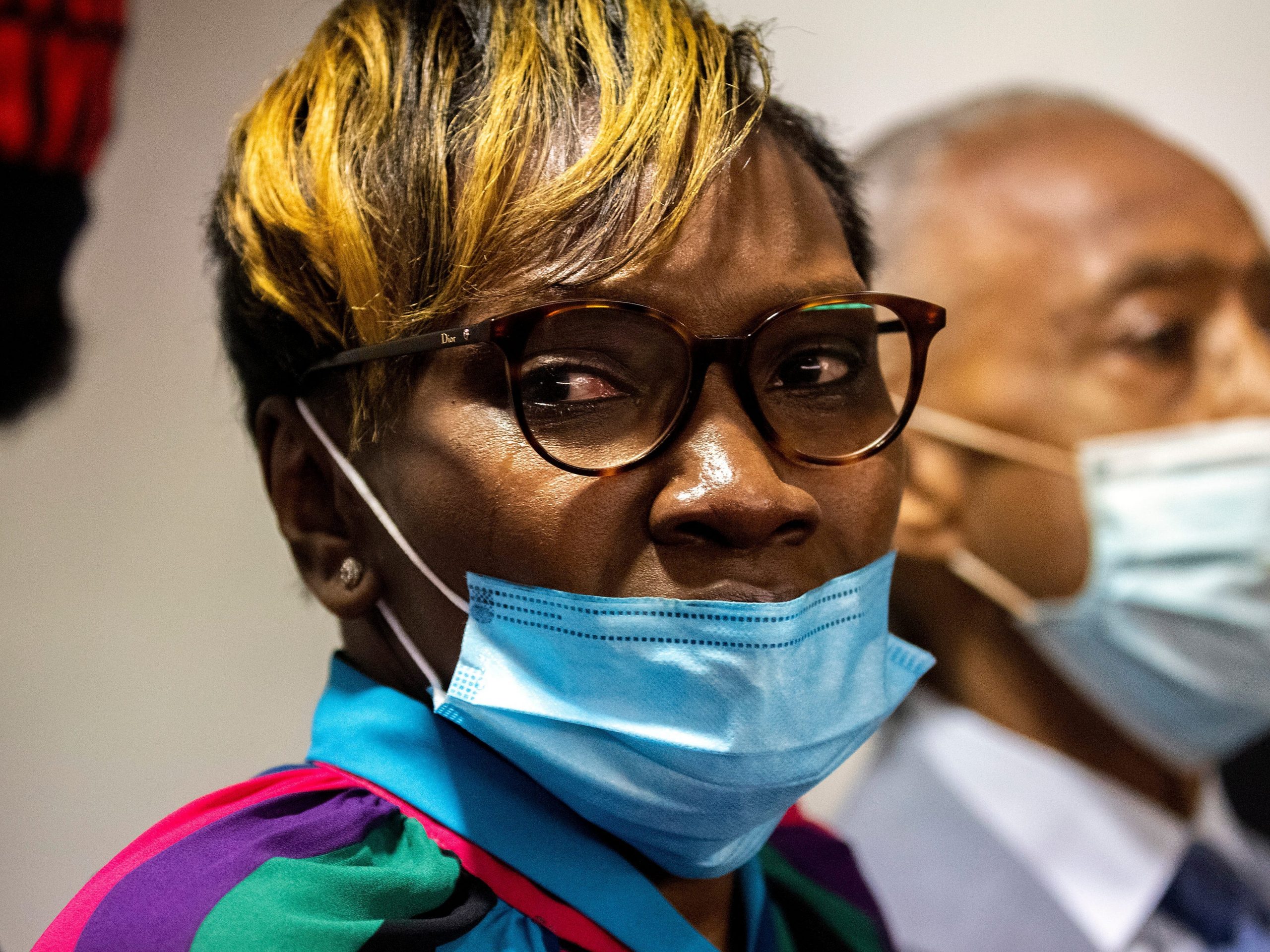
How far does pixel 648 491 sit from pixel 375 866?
1.12ft

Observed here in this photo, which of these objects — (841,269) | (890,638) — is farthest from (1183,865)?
(841,269)

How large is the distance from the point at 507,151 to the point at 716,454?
28 cm

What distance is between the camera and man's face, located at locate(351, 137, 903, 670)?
0.85 m

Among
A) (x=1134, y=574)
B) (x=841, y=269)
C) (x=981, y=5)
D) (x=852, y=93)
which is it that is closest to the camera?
(x=841, y=269)

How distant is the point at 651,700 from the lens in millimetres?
862

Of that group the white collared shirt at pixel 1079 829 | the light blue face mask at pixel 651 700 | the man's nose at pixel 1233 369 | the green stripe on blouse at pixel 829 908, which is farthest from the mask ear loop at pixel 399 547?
the man's nose at pixel 1233 369

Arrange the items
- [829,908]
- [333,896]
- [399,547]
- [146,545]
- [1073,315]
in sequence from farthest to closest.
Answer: [1073,315], [146,545], [829,908], [399,547], [333,896]

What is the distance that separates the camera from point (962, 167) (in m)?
1.84

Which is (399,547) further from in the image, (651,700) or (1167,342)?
(1167,342)

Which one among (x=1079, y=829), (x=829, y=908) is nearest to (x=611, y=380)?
(x=829, y=908)

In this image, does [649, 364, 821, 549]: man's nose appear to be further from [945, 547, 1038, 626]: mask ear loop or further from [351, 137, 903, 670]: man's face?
[945, 547, 1038, 626]: mask ear loop

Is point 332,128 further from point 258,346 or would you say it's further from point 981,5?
point 981,5

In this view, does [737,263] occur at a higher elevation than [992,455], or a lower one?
higher

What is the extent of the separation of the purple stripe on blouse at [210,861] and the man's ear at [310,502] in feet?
0.52
